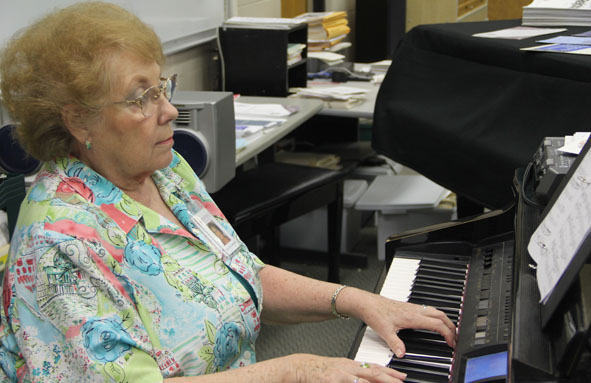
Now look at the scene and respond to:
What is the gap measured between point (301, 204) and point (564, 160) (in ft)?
5.04

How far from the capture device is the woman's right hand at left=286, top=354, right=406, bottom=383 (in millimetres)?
1132

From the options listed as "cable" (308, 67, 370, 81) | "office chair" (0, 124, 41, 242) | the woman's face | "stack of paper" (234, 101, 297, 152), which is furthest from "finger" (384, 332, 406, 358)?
"cable" (308, 67, 370, 81)

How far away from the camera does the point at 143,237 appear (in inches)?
48.8

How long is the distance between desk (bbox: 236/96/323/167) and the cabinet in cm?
11

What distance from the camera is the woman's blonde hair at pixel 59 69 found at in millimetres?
1173

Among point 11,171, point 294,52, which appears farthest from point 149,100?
point 294,52

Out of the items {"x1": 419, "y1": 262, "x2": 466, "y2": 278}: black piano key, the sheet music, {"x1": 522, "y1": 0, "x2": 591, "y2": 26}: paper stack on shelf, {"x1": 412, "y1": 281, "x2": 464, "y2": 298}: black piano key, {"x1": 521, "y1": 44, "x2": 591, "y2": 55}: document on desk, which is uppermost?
{"x1": 522, "y1": 0, "x2": 591, "y2": 26}: paper stack on shelf

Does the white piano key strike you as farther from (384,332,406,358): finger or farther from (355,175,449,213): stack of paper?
(355,175,449,213): stack of paper

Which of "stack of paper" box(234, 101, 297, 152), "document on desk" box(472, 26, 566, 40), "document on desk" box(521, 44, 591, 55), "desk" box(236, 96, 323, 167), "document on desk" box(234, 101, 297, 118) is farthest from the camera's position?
"document on desk" box(234, 101, 297, 118)

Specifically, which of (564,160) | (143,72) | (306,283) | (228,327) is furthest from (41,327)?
(564,160)

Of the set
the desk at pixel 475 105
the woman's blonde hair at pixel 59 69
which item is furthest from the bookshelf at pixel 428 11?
the woman's blonde hair at pixel 59 69

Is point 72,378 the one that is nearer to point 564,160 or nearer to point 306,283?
point 306,283

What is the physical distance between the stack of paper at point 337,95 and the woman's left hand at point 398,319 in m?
1.89

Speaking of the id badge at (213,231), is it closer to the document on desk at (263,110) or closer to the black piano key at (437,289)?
the black piano key at (437,289)
